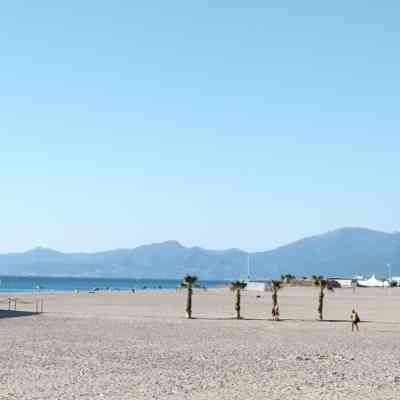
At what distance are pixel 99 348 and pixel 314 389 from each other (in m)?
11.8

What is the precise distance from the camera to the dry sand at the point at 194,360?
788 inches

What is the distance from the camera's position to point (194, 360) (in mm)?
26547

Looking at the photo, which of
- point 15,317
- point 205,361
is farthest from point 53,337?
point 15,317

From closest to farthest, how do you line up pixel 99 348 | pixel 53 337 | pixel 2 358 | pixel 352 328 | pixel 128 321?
1. pixel 2 358
2. pixel 99 348
3. pixel 53 337
4. pixel 352 328
5. pixel 128 321

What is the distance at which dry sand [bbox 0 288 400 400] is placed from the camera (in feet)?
65.7

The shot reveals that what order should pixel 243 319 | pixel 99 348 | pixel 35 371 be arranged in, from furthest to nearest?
pixel 243 319
pixel 99 348
pixel 35 371

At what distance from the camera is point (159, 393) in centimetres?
1964

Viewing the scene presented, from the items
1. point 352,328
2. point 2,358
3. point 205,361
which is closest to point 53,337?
point 2,358

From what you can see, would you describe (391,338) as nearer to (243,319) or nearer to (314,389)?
(243,319)

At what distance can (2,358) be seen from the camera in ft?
85.3

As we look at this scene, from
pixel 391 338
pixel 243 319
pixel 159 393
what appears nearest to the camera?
pixel 159 393

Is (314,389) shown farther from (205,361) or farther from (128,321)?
(128,321)

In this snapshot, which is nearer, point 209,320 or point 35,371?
point 35,371

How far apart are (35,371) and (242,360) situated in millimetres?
7334
